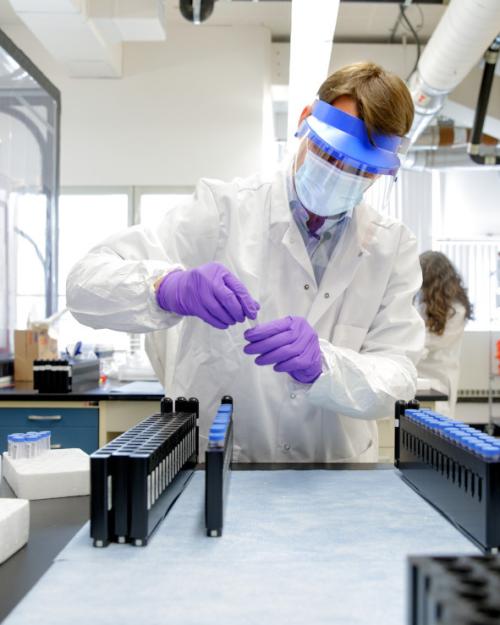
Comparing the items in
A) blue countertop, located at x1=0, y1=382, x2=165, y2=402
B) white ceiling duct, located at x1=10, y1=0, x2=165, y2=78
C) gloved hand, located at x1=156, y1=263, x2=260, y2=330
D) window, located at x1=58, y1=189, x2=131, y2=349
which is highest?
white ceiling duct, located at x1=10, y1=0, x2=165, y2=78

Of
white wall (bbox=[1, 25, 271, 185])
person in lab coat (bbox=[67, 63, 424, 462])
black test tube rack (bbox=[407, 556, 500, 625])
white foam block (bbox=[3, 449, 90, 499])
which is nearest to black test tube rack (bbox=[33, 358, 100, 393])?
person in lab coat (bbox=[67, 63, 424, 462])

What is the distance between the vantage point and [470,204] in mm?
6043

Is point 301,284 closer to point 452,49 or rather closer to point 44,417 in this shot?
point 44,417

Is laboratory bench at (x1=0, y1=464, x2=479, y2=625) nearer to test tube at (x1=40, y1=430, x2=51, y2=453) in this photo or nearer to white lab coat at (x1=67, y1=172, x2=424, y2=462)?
test tube at (x1=40, y1=430, x2=51, y2=453)

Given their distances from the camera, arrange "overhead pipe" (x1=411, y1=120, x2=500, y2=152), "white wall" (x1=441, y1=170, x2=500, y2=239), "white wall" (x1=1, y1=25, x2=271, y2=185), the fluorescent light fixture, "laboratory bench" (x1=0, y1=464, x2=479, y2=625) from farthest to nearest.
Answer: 1. "white wall" (x1=441, y1=170, x2=500, y2=239)
2. "overhead pipe" (x1=411, y1=120, x2=500, y2=152)
3. "white wall" (x1=1, y1=25, x2=271, y2=185)
4. the fluorescent light fixture
5. "laboratory bench" (x1=0, y1=464, x2=479, y2=625)

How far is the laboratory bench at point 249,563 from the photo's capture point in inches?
24.5

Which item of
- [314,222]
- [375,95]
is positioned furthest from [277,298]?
[375,95]

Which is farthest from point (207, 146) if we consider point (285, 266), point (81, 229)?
point (285, 266)

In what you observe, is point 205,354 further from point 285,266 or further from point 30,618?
point 30,618

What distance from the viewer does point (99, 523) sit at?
31.0 inches

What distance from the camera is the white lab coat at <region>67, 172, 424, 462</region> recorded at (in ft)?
4.64

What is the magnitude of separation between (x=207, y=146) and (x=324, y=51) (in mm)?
2428

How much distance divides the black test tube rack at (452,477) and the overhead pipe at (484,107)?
3379 mm

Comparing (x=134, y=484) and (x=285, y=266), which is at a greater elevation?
(x=285, y=266)
